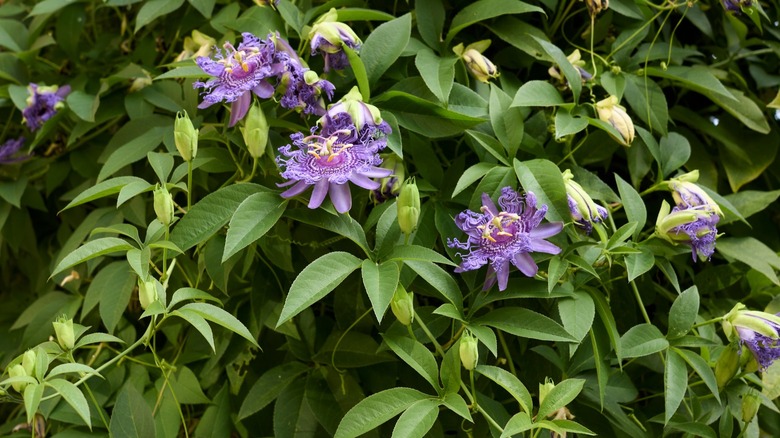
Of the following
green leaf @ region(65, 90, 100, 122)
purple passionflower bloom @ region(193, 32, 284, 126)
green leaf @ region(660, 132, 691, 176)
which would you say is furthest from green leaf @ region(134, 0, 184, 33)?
green leaf @ region(660, 132, 691, 176)

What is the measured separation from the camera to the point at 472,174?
90 centimetres

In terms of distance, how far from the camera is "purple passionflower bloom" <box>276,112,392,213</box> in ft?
2.75

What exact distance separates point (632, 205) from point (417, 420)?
1.22 ft

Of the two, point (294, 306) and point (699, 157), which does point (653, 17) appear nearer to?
point (699, 157)

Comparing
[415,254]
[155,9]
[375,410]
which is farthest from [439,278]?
[155,9]

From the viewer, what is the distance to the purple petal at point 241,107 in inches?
35.0

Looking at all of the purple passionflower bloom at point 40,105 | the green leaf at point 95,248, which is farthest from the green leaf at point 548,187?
the purple passionflower bloom at point 40,105

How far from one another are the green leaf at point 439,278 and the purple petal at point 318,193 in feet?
0.36

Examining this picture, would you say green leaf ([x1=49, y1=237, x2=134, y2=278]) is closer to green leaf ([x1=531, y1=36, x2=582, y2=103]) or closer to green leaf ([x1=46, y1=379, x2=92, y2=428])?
green leaf ([x1=46, y1=379, x2=92, y2=428])

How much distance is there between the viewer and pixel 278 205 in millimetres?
856

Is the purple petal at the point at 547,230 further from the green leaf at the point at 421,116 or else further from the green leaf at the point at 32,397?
the green leaf at the point at 32,397

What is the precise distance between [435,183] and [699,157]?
0.44 metres

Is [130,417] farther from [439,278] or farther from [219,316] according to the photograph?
[439,278]

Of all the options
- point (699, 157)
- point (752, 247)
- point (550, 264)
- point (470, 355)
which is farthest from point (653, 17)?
point (470, 355)
